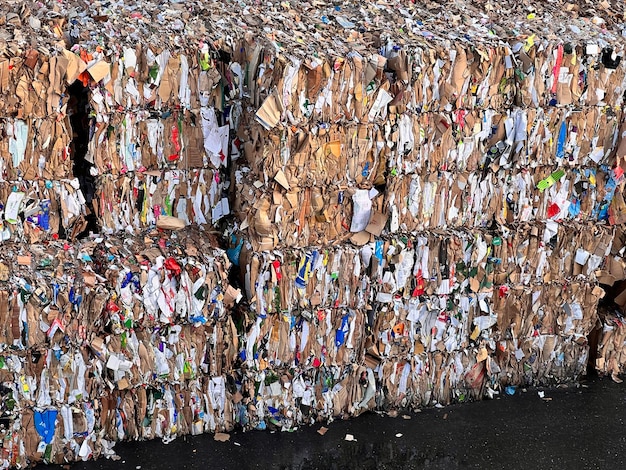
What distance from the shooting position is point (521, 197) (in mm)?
4410

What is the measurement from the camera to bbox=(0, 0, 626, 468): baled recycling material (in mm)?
3836

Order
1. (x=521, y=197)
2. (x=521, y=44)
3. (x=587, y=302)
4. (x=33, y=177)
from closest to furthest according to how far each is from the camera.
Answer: (x=33, y=177) → (x=521, y=44) → (x=521, y=197) → (x=587, y=302)

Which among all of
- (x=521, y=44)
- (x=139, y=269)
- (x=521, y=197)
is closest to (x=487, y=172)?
(x=521, y=197)

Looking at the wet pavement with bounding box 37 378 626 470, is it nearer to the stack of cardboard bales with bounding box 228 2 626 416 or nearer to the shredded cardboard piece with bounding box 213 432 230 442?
the shredded cardboard piece with bounding box 213 432 230 442

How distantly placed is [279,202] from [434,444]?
1512mm

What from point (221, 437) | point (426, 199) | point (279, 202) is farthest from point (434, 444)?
point (279, 202)

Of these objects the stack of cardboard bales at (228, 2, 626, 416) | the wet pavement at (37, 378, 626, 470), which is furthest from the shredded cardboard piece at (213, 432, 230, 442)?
the stack of cardboard bales at (228, 2, 626, 416)

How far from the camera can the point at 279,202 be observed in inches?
156

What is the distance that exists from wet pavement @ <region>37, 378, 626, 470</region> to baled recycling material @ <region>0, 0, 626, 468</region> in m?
0.09

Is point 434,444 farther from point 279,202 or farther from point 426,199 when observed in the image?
point 279,202

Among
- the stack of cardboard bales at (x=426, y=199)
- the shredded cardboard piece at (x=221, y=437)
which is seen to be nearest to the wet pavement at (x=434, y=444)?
the shredded cardboard piece at (x=221, y=437)

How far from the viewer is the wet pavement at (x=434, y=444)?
4.21 meters

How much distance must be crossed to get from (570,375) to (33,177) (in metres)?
3.13

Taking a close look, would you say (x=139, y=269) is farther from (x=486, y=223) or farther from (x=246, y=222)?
(x=486, y=223)
